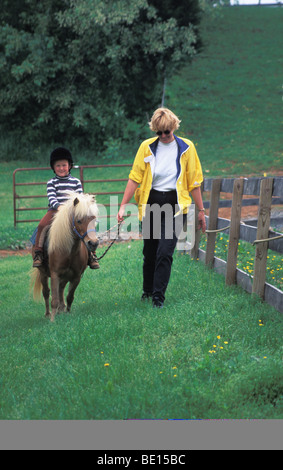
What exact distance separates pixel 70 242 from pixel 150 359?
2419 millimetres

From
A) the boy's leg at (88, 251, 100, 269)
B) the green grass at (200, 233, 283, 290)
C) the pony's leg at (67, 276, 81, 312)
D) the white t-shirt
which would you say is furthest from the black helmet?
the green grass at (200, 233, 283, 290)

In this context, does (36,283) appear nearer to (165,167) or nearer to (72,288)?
(72,288)

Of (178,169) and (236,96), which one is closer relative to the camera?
(178,169)

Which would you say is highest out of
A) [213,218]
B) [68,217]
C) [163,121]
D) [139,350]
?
[163,121]

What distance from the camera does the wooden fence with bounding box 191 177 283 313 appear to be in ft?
18.6

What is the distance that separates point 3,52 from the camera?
2662 cm

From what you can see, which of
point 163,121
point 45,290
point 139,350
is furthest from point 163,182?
point 45,290

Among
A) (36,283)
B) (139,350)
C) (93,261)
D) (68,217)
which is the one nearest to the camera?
(139,350)

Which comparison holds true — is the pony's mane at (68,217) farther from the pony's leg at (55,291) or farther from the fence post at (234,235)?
the fence post at (234,235)

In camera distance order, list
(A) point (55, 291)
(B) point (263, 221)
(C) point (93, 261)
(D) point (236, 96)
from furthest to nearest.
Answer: (D) point (236, 96) < (C) point (93, 261) < (A) point (55, 291) < (B) point (263, 221)

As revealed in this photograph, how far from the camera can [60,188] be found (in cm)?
673

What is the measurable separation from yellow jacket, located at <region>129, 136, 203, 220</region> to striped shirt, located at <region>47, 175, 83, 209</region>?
1.05 meters
